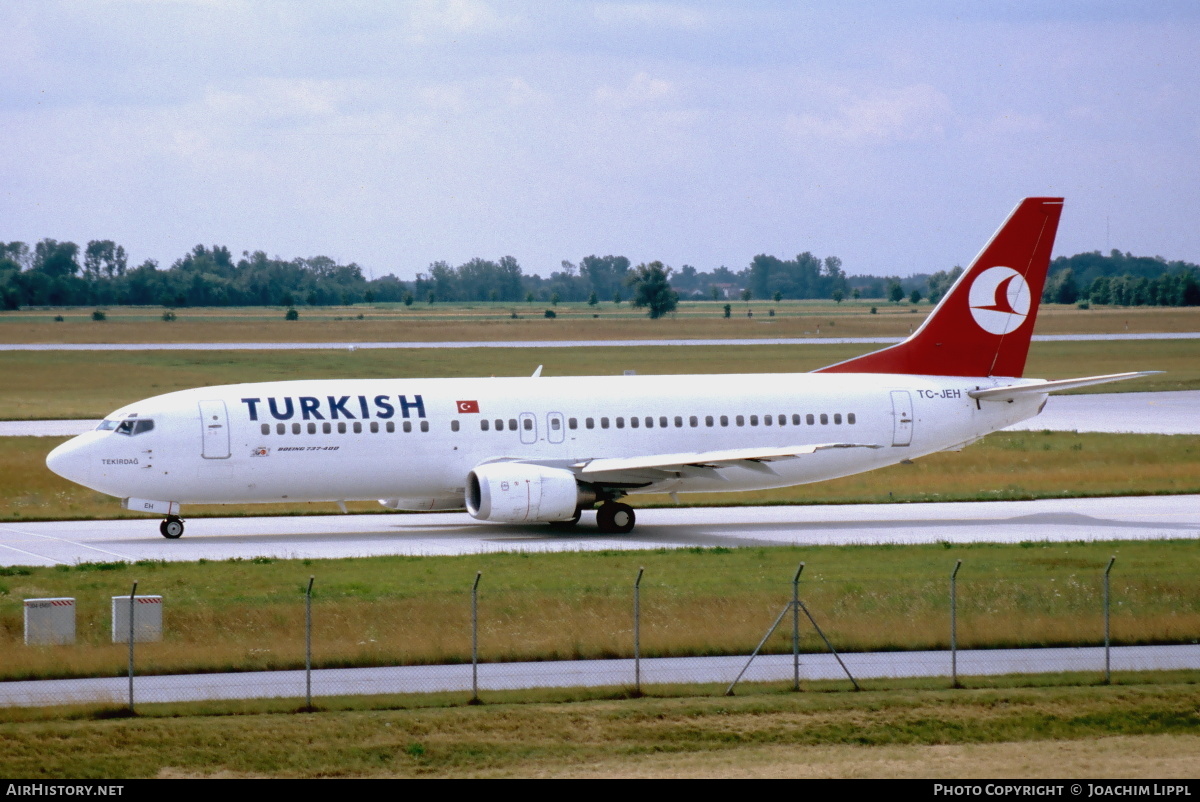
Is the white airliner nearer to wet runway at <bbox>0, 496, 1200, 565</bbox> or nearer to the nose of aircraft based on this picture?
the nose of aircraft

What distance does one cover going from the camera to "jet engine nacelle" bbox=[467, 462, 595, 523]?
3684cm

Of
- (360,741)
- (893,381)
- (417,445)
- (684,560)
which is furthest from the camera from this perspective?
(893,381)

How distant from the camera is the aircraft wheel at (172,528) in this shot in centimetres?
3756

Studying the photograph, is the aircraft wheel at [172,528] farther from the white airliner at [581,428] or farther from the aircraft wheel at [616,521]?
the aircraft wheel at [616,521]

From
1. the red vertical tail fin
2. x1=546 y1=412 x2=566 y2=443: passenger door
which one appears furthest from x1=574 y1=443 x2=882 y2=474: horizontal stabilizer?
the red vertical tail fin

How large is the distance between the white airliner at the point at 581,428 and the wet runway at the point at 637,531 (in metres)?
0.98

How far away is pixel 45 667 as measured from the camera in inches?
926

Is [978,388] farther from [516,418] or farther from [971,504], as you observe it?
[516,418]

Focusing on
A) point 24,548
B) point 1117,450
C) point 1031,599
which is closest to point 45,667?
point 24,548

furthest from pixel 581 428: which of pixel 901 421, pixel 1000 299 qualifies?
pixel 1000 299

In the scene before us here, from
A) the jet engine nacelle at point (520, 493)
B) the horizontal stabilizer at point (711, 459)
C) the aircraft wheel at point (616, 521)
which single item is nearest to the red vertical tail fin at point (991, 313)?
the horizontal stabilizer at point (711, 459)

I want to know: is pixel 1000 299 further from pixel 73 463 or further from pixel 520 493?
pixel 73 463
